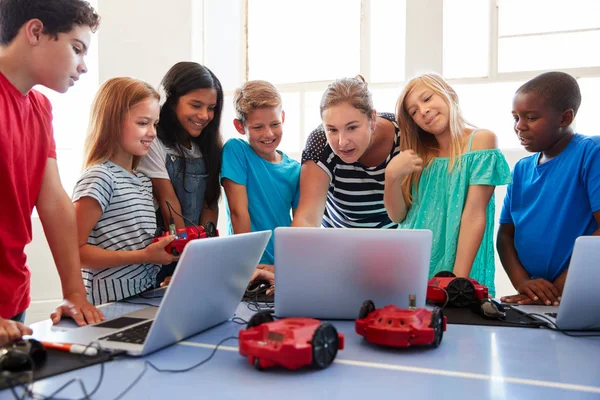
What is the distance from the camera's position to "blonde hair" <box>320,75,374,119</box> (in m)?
1.73

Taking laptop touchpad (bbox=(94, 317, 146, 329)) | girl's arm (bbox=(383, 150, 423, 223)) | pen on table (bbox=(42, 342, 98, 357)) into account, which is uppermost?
girl's arm (bbox=(383, 150, 423, 223))

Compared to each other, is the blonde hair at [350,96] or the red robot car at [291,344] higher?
the blonde hair at [350,96]

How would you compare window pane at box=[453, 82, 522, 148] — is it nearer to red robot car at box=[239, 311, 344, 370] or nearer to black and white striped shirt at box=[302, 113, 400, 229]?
black and white striped shirt at box=[302, 113, 400, 229]

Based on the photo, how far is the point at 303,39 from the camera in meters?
3.91

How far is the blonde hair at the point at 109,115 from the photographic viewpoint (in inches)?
66.0

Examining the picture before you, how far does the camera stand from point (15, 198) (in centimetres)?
131

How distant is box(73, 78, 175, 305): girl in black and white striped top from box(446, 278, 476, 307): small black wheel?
790 mm

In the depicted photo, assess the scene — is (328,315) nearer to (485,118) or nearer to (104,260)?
(104,260)

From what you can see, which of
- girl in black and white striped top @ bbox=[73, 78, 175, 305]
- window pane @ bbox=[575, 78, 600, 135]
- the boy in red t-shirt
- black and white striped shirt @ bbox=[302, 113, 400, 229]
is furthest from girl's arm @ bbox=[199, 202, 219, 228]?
window pane @ bbox=[575, 78, 600, 135]

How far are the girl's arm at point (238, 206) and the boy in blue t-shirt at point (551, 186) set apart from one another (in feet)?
2.86

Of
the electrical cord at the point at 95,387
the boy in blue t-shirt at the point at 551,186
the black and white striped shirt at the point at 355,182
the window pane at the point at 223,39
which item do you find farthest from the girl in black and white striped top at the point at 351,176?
the window pane at the point at 223,39

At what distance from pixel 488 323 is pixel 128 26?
3.49 metres

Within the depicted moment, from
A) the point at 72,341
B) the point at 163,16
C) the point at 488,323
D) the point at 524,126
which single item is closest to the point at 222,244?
the point at 72,341

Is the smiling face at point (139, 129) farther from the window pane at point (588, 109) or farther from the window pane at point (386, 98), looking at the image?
the window pane at point (588, 109)
